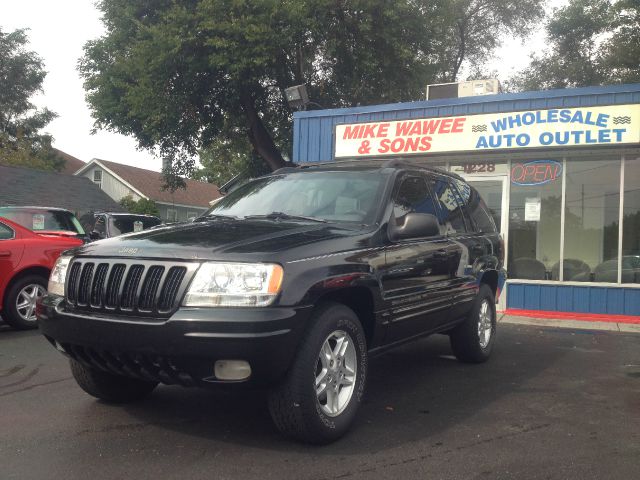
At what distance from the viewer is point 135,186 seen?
43562 mm

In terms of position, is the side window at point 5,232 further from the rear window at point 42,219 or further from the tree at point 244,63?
the tree at point 244,63

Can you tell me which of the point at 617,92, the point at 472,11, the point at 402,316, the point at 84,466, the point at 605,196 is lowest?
the point at 84,466

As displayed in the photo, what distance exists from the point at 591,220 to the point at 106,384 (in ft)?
28.8

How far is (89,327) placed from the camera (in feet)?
12.0

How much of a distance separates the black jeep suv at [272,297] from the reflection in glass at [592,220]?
6.39 m

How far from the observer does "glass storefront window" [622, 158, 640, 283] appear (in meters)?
10.2

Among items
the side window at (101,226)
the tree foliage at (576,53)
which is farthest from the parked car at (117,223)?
the tree foliage at (576,53)

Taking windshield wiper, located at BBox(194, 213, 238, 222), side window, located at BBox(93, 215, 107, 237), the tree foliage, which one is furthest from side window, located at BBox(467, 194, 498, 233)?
the tree foliage

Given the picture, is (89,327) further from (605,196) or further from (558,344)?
(605,196)

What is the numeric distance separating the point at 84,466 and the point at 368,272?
204 centimetres

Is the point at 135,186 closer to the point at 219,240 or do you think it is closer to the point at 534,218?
the point at 534,218

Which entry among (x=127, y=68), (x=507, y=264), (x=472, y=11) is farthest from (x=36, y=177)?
(x=507, y=264)

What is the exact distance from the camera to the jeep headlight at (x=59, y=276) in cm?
407

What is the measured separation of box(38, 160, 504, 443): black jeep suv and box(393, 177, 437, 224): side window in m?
0.02
